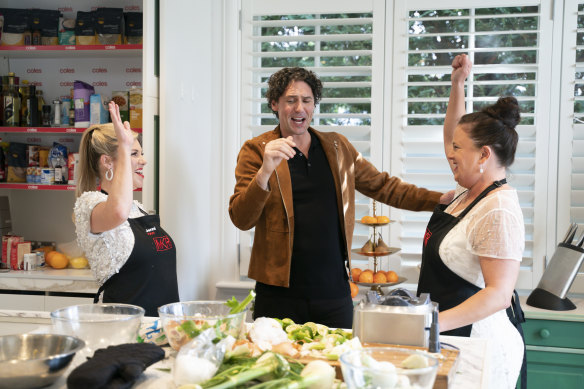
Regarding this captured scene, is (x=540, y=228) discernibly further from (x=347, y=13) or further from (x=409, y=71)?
(x=347, y=13)

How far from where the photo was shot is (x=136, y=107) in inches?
138

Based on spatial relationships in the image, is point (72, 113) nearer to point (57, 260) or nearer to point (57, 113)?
point (57, 113)

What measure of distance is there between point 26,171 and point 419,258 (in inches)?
95.1

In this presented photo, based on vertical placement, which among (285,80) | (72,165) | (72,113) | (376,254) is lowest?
(376,254)

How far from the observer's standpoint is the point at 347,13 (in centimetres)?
369

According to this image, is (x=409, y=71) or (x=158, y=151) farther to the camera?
(x=409, y=71)

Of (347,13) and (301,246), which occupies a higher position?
(347,13)

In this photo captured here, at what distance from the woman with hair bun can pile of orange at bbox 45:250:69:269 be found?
232 cm

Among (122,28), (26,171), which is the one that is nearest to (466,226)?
(122,28)

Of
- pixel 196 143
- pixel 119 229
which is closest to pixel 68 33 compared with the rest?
pixel 196 143

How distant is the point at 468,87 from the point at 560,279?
114cm

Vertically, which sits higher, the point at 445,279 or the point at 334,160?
the point at 334,160

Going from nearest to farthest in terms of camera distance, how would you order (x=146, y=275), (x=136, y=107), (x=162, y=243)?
1. (x=146, y=275)
2. (x=162, y=243)
3. (x=136, y=107)

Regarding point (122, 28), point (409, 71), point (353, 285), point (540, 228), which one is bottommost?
point (353, 285)
